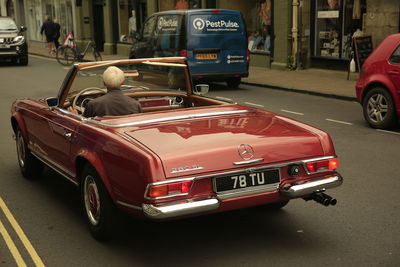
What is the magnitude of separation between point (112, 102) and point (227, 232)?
1.55 m

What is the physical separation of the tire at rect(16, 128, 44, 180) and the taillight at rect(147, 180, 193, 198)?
3.31 m

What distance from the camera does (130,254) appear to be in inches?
188

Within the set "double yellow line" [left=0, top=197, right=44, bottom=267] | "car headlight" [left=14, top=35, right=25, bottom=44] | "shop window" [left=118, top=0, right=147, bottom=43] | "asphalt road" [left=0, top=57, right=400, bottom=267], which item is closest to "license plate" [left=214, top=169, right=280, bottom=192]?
"asphalt road" [left=0, top=57, right=400, bottom=267]

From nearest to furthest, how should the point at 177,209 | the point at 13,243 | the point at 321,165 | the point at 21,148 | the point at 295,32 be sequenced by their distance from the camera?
the point at 177,209, the point at 321,165, the point at 13,243, the point at 21,148, the point at 295,32

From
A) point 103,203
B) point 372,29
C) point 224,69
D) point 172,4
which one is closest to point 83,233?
point 103,203

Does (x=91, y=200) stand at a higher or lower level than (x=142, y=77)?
lower

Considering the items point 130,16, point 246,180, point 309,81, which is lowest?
point 309,81

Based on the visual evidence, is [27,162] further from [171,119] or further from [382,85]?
[382,85]

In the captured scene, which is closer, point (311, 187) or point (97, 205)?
point (311, 187)

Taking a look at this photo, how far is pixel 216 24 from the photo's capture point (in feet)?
51.6

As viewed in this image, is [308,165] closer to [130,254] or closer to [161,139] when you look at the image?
[161,139]

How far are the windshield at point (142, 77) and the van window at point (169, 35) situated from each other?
917cm

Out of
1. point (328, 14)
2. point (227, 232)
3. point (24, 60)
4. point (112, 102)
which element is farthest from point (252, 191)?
point (24, 60)

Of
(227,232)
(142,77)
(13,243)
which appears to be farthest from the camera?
(142,77)
